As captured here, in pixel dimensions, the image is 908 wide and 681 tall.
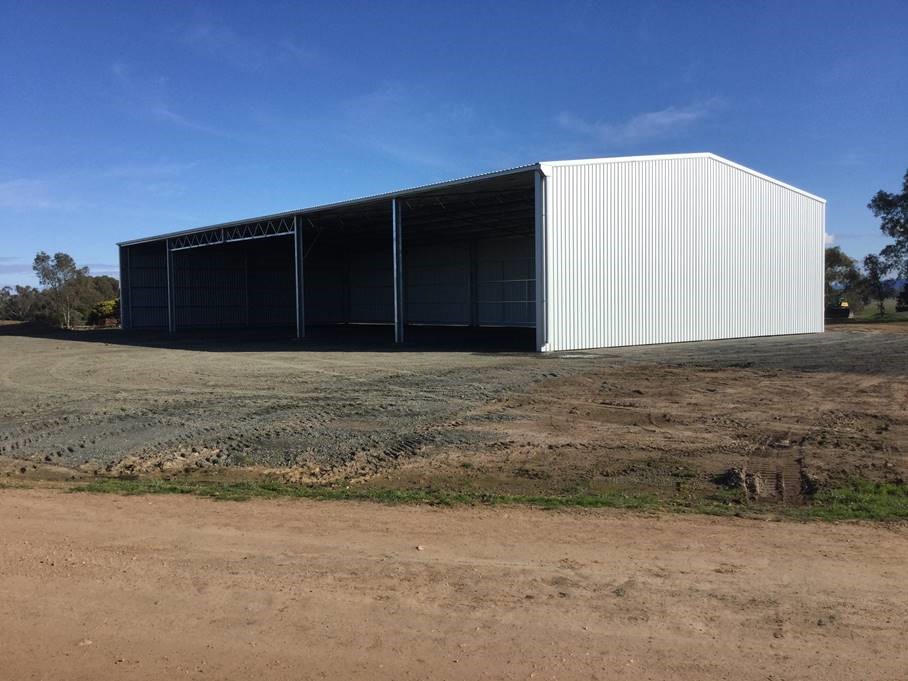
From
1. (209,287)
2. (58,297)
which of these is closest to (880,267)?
(209,287)

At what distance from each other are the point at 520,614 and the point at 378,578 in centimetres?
121

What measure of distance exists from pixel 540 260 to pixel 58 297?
6040cm

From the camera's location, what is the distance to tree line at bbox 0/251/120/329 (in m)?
65.9

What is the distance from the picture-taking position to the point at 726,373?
60.0ft

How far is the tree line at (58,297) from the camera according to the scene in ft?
216

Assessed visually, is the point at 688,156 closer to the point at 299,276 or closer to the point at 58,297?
the point at 299,276

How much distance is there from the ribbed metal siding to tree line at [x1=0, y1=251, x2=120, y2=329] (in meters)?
49.5

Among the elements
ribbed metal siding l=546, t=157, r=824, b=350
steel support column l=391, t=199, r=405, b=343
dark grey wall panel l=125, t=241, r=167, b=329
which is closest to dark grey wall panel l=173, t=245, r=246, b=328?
dark grey wall panel l=125, t=241, r=167, b=329

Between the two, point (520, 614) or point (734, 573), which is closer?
point (520, 614)

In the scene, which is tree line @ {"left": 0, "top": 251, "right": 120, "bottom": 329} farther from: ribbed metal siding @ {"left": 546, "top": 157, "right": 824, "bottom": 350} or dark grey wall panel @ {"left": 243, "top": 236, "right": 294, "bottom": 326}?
ribbed metal siding @ {"left": 546, "top": 157, "right": 824, "bottom": 350}

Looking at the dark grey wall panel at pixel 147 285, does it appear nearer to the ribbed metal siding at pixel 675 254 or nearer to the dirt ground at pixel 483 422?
the dirt ground at pixel 483 422

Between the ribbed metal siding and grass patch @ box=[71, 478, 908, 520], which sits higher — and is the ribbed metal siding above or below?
above

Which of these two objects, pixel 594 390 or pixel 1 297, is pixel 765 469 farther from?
pixel 1 297

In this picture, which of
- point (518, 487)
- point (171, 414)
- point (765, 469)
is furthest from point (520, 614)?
point (171, 414)
